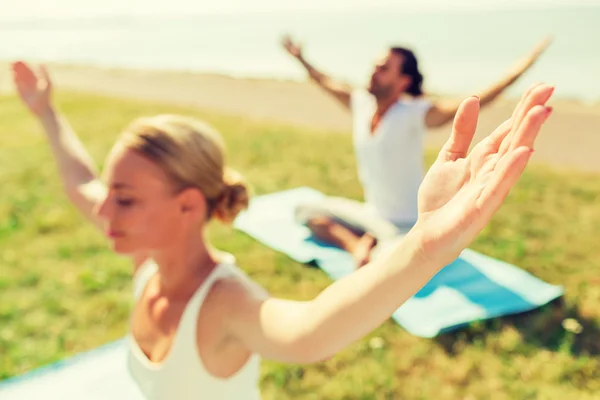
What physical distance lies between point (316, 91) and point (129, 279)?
1101cm

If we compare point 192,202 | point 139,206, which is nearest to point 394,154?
point 192,202

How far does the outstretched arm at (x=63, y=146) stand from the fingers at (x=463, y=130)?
1.74 m

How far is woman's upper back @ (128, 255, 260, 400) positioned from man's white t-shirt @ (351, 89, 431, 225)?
114 inches

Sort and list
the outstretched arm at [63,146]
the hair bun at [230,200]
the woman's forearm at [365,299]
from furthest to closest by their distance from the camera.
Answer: the outstretched arm at [63,146] → the hair bun at [230,200] → the woman's forearm at [365,299]

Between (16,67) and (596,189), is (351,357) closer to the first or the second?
(16,67)

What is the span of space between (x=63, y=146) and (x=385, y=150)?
2.68m

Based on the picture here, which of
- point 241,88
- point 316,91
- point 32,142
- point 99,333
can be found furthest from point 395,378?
point 241,88

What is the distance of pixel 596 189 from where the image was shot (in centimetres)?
650

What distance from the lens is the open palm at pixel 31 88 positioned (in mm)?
2797

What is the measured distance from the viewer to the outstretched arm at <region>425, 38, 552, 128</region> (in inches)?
144

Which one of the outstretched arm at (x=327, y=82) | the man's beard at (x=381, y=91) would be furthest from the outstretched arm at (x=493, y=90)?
the outstretched arm at (x=327, y=82)

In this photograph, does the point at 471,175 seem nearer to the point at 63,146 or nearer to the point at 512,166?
the point at 512,166

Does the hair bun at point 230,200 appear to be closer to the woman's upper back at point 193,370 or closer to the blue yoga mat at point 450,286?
the woman's upper back at point 193,370

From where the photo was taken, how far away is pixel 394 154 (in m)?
4.70
